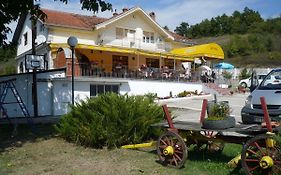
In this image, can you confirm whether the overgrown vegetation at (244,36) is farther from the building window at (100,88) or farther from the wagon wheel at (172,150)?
the wagon wheel at (172,150)

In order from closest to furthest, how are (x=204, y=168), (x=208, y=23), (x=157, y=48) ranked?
(x=204, y=168) < (x=157, y=48) < (x=208, y=23)

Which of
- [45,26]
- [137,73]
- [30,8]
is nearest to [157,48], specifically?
[137,73]

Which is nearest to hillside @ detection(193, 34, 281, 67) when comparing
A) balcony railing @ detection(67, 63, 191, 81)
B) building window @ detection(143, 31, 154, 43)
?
building window @ detection(143, 31, 154, 43)

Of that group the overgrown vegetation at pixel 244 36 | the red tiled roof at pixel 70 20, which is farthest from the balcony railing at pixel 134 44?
the overgrown vegetation at pixel 244 36

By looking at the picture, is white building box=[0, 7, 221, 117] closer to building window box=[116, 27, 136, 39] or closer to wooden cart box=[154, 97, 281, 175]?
building window box=[116, 27, 136, 39]

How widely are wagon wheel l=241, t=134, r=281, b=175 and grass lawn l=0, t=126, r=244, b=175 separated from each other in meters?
0.72

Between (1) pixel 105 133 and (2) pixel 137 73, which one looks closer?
(1) pixel 105 133

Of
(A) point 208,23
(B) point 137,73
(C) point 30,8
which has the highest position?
(A) point 208,23

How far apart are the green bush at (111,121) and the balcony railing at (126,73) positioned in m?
14.3

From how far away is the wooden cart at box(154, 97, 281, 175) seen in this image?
6.50 meters

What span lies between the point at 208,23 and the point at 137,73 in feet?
252

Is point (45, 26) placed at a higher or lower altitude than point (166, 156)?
higher

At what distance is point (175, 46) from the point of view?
138ft

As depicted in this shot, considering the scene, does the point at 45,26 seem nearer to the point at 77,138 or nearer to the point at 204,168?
the point at 77,138
